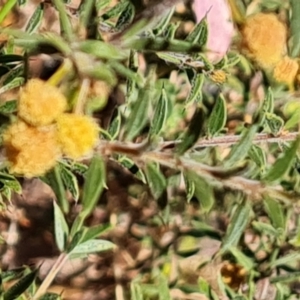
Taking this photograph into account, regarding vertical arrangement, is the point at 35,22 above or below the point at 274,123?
above

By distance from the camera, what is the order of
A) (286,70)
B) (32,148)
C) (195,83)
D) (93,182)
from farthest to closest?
(286,70), (195,83), (93,182), (32,148)

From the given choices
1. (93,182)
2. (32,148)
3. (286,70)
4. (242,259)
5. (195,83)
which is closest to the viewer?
(32,148)

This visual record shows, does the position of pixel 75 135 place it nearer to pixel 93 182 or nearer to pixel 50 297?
pixel 93 182

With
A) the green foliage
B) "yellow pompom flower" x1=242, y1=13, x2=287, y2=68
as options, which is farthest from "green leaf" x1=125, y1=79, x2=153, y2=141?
"yellow pompom flower" x1=242, y1=13, x2=287, y2=68

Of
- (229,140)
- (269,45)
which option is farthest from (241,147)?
(269,45)

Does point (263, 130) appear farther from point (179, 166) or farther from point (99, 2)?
point (99, 2)

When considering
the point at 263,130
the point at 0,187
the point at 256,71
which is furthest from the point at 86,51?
the point at 256,71

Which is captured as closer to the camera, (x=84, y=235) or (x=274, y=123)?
(x=84, y=235)

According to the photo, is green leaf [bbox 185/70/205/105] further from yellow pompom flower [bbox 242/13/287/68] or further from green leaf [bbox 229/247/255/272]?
green leaf [bbox 229/247/255/272]
